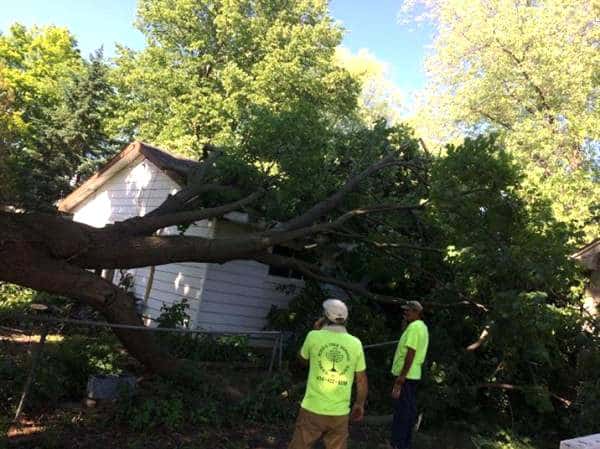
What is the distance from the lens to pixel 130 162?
1427 centimetres

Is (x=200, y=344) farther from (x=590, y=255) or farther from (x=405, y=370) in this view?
(x=590, y=255)

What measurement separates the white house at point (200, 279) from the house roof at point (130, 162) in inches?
1.0

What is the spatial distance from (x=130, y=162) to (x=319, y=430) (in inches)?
471

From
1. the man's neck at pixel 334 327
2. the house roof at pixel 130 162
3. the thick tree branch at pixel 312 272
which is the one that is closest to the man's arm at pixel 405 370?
the man's neck at pixel 334 327

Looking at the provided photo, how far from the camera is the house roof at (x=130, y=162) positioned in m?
11.6

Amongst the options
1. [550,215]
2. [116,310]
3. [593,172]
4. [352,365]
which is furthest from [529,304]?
[593,172]

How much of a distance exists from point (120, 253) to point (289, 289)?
6.19 m

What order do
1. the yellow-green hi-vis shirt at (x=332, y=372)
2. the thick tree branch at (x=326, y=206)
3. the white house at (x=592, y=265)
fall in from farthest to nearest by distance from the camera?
the white house at (x=592, y=265) → the thick tree branch at (x=326, y=206) → the yellow-green hi-vis shirt at (x=332, y=372)

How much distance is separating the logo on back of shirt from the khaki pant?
306 millimetres

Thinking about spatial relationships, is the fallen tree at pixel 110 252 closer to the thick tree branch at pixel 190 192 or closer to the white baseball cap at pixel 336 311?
the thick tree branch at pixel 190 192

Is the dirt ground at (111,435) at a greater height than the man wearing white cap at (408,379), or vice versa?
the man wearing white cap at (408,379)

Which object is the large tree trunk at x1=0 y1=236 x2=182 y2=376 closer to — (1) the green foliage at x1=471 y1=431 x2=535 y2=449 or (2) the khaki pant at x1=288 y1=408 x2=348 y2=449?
(2) the khaki pant at x1=288 y1=408 x2=348 y2=449

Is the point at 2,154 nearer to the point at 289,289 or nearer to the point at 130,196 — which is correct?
the point at 130,196

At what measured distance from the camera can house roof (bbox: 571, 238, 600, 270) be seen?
415 inches
